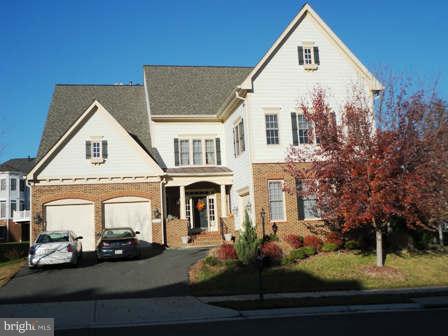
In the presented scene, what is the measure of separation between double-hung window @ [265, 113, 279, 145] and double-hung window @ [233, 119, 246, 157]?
4.57 ft

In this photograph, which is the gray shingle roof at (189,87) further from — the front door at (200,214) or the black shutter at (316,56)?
the black shutter at (316,56)

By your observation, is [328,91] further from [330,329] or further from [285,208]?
[330,329]

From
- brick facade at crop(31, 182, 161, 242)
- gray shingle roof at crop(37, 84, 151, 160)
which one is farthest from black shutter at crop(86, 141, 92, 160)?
gray shingle roof at crop(37, 84, 151, 160)

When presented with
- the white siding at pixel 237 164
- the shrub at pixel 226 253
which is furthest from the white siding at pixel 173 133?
→ the shrub at pixel 226 253

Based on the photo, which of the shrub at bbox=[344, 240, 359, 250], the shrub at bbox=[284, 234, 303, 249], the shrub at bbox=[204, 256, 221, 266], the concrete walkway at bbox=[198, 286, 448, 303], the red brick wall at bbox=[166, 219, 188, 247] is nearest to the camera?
the concrete walkway at bbox=[198, 286, 448, 303]

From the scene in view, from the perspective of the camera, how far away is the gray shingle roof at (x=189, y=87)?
2919 cm

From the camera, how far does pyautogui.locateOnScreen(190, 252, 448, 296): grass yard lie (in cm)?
1622

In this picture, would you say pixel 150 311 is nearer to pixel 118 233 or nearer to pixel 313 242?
pixel 118 233

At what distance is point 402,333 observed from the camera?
31.7 ft

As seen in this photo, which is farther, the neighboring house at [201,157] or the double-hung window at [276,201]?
the neighboring house at [201,157]

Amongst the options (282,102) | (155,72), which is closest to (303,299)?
(282,102)

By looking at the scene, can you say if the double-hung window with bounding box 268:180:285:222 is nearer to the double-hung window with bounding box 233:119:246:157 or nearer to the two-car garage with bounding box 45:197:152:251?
the double-hung window with bounding box 233:119:246:157

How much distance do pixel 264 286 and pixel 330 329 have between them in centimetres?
612

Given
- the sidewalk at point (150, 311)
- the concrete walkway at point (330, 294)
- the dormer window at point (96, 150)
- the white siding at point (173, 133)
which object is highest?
the white siding at point (173, 133)
